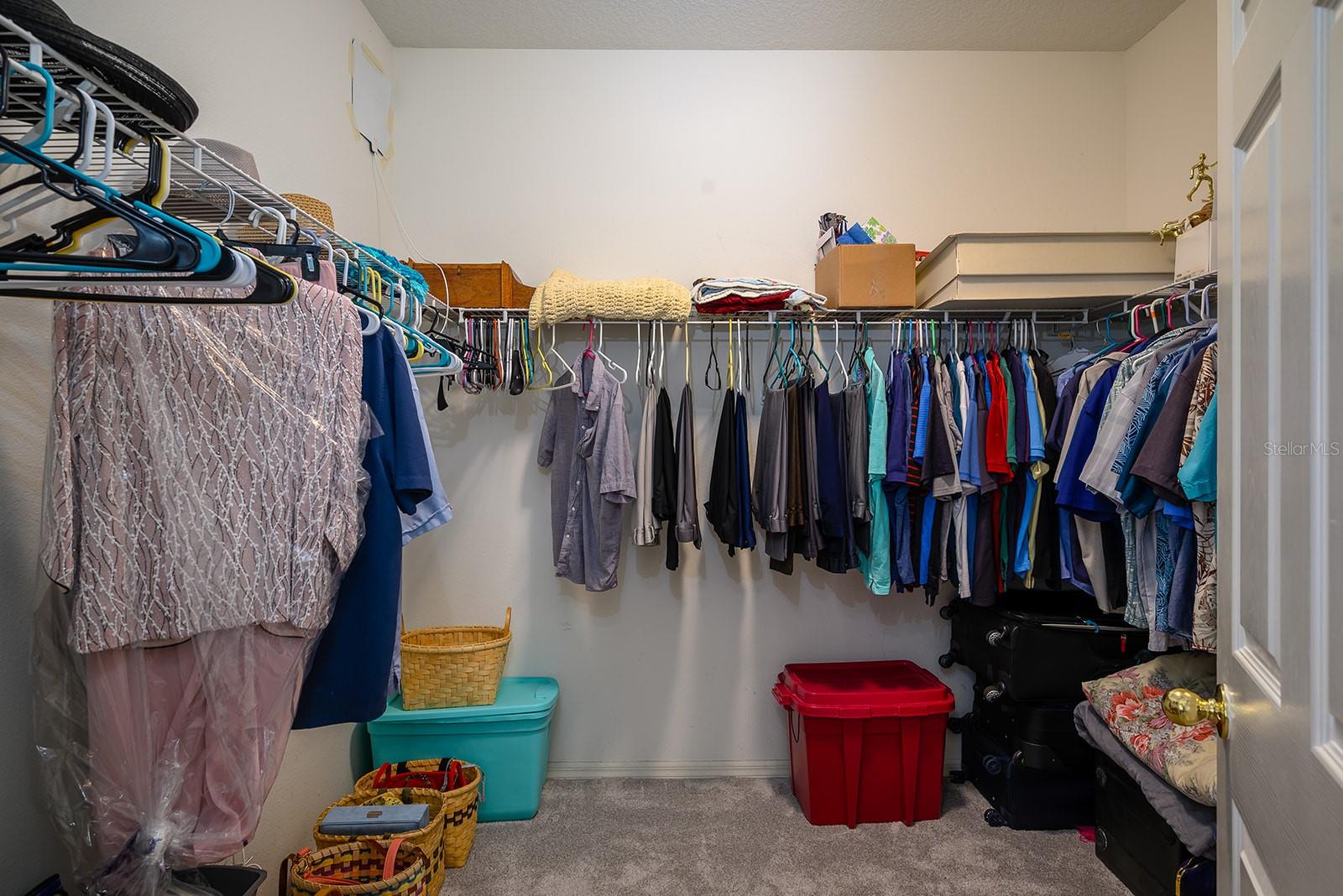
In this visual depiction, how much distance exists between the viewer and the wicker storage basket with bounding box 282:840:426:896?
5.65 ft

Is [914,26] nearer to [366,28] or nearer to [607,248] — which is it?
[607,248]

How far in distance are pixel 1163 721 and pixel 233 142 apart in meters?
2.91

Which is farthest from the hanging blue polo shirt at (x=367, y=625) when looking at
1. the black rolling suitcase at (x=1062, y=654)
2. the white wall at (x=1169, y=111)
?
the white wall at (x=1169, y=111)

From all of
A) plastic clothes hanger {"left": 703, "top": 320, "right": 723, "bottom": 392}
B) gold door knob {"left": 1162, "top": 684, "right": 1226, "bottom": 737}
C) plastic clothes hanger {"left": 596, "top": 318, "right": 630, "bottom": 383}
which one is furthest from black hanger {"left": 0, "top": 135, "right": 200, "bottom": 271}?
plastic clothes hanger {"left": 703, "top": 320, "right": 723, "bottom": 392}

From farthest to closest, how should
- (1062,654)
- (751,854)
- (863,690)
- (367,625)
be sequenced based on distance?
(863,690) < (1062,654) < (751,854) < (367,625)

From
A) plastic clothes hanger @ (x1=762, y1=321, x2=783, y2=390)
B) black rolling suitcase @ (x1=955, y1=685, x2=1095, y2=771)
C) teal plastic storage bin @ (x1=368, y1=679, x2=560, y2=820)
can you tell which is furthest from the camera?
plastic clothes hanger @ (x1=762, y1=321, x2=783, y2=390)

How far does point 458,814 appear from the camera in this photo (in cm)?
220

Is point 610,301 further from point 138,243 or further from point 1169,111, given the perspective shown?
point 1169,111

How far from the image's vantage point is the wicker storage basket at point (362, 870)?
5.65ft

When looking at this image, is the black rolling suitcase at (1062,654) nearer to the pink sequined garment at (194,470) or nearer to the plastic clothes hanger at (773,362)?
the plastic clothes hanger at (773,362)

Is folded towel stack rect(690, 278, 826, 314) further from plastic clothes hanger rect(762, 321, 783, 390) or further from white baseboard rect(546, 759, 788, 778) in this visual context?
white baseboard rect(546, 759, 788, 778)

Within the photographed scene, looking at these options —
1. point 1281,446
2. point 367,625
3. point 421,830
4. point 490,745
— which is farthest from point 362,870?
point 1281,446

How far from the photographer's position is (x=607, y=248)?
2824 mm

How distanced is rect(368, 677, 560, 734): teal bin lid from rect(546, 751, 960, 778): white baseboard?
1.35 ft
